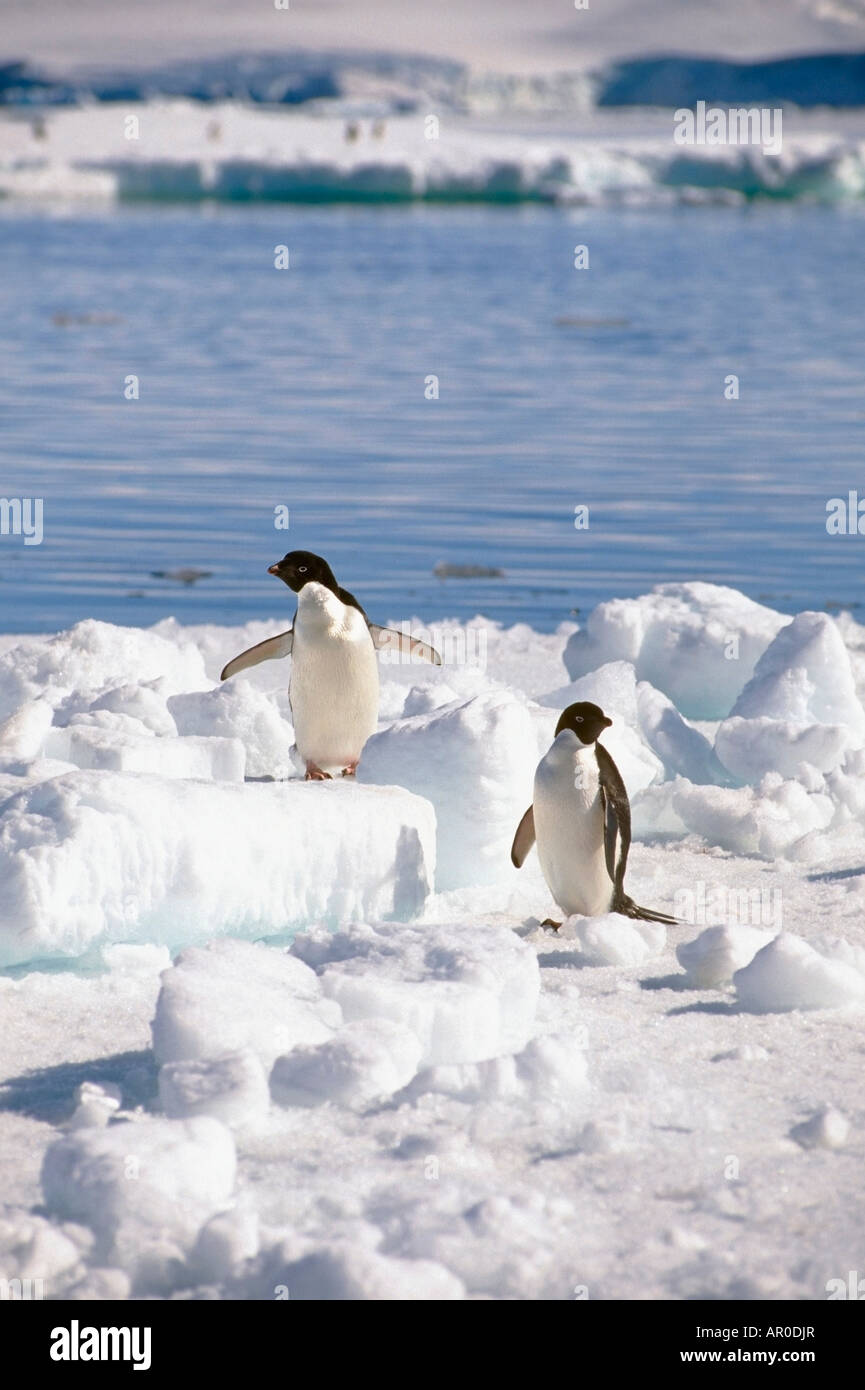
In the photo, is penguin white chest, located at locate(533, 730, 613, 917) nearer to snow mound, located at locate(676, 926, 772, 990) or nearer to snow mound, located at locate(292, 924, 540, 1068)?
snow mound, located at locate(676, 926, 772, 990)

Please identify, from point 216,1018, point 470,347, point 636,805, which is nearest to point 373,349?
point 470,347

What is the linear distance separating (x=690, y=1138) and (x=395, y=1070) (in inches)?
19.7

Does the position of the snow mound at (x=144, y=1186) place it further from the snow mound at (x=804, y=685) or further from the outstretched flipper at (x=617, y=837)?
the snow mound at (x=804, y=685)

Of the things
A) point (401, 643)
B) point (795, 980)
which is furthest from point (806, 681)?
point (795, 980)

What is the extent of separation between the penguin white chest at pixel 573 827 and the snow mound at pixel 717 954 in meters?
0.46

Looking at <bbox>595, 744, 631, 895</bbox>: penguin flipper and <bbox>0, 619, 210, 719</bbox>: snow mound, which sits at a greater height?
<bbox>0, 619, 210, 719</bbox>: snow mound

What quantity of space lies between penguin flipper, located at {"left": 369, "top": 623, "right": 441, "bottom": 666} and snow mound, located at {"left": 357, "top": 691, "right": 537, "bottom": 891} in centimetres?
90

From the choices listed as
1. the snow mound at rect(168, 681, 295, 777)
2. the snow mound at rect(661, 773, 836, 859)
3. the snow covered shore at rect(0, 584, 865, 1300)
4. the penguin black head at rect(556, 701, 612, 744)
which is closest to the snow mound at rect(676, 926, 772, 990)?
the snow covered shore at rect(0, 584, 865, 1300)

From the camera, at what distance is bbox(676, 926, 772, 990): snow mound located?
3484 mm

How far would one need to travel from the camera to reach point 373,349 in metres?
19.7

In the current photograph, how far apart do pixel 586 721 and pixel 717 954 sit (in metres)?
0.71

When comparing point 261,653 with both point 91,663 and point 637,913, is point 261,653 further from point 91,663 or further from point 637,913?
point 637,913
